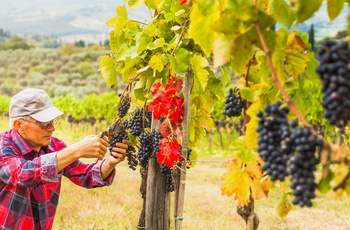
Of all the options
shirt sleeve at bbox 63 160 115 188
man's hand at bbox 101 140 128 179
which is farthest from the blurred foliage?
man's hand at bbox 101 140 128 179

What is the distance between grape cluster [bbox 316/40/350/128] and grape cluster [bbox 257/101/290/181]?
174 millimetres

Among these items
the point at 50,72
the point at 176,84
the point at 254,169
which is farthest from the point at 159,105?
the point at 50,72

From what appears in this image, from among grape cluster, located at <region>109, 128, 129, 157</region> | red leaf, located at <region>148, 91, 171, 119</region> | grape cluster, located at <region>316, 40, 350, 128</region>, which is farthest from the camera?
grape cluster, located at <region>109, 128, 129, 157</region>

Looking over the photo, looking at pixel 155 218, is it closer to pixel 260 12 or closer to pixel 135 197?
pixel 260 12

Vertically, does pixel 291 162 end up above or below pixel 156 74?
below

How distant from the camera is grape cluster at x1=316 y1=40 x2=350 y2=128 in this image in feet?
4.20

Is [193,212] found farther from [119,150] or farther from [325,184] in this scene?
[325,184]

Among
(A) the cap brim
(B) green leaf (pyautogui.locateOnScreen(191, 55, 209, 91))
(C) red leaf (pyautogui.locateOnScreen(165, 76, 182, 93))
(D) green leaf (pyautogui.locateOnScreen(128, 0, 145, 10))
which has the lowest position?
(A) the cap brim

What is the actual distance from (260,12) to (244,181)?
83cm

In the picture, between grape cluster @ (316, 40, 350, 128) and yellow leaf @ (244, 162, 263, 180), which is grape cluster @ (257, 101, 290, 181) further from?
yellow leaf @ (244, 162, 263, 180)

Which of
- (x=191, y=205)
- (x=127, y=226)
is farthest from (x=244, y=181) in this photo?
(x=191, y=205)

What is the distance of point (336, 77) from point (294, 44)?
1.98 feet

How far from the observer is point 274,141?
1489mm

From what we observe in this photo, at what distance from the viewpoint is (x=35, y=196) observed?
11.7 feet
